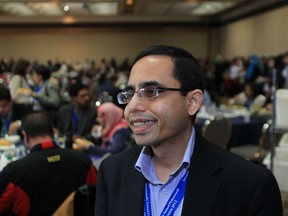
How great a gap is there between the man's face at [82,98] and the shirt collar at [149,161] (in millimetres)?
3161

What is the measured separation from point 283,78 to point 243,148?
4714mm

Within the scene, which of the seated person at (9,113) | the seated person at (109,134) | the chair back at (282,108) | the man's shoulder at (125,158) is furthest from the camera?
the seated person at (9,113)

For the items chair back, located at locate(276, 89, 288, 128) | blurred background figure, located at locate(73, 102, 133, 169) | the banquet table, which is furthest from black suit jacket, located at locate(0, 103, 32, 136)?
chair back, located at locate(276, 89, 288, 128)

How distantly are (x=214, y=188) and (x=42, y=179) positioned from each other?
4.65 ft

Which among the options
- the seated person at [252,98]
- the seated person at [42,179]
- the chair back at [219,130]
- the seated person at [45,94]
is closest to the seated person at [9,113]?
the seated person at [45,94]

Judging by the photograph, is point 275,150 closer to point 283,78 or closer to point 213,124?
point 213,124

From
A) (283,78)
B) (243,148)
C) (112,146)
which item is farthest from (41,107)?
(283,78)

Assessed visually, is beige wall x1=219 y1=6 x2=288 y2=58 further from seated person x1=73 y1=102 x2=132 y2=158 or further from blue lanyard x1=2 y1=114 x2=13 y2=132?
blue lanyard x1=2 y1=114 x2=13 y2=132

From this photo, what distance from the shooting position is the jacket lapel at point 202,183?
1156mm

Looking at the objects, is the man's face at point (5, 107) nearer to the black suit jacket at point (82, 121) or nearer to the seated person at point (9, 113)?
the seated person at point (9, 113)

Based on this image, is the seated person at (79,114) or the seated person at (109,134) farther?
the seated person at (79,114)

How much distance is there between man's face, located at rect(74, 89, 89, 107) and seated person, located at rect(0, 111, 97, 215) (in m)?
1.89

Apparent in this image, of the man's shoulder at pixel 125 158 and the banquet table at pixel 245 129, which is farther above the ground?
the man's shoulder at pixel 125 158

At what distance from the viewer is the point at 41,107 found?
5539 millimetres
